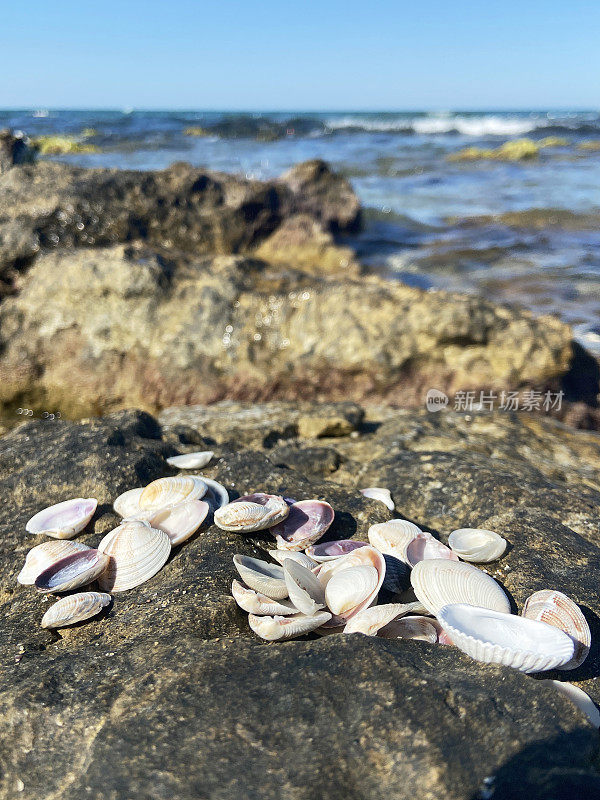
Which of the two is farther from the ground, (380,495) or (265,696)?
(265,696)

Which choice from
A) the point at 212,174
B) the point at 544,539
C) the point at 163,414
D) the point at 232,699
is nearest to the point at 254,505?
the point at 232,699

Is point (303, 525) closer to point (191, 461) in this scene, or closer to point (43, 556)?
point (191, 461)

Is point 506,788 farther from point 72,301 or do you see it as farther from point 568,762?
point 72,301

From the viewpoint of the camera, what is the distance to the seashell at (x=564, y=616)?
1526mm

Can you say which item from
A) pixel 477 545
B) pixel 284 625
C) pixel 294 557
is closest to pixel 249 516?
pixel 294 557

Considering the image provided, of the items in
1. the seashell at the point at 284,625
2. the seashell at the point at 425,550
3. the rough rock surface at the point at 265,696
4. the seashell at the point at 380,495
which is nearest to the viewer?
the rough rock surface at the point at 265,696

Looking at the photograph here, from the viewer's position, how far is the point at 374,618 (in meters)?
1.55

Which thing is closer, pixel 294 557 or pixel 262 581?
pixel 262 581

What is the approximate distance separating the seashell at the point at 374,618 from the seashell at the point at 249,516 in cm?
49

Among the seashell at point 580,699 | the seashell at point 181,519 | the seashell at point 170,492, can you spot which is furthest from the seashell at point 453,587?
the seashell at point 170,492

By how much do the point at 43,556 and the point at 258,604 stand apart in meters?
0.82

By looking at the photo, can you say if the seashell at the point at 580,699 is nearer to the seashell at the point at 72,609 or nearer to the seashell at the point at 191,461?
the seashell at the point at 72,609

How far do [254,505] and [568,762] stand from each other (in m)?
1.15

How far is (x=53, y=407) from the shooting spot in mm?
4672
